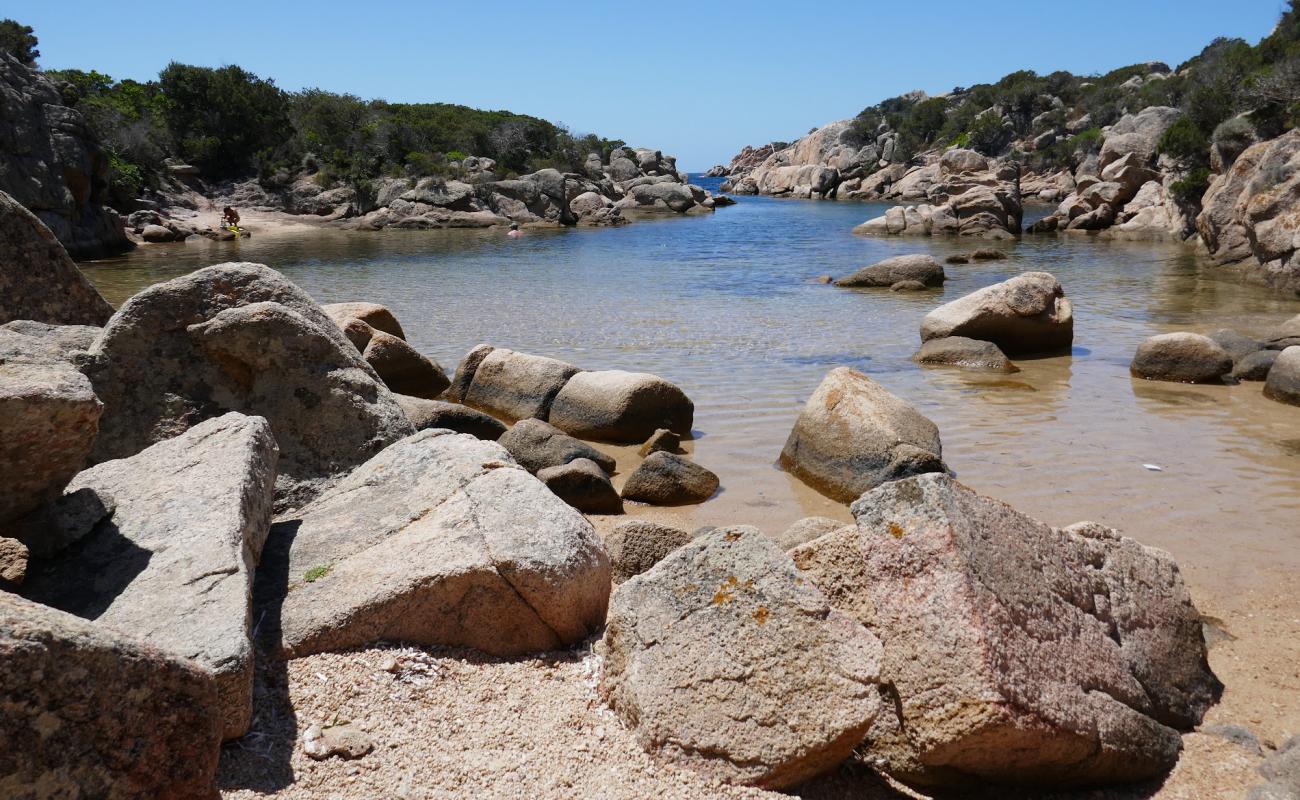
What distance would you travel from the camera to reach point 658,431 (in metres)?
9.38

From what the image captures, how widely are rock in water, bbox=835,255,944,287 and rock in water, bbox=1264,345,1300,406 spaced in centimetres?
1130

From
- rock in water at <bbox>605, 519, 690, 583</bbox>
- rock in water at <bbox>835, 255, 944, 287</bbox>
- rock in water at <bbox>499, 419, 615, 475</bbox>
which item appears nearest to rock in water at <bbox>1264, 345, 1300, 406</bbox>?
rock in water at <bbox>499, 419, 615, 475</bbox>

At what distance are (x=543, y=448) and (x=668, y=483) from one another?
1.30 meters

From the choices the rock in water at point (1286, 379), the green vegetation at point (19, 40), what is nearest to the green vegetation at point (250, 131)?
the green vegetation at point (19, 40)

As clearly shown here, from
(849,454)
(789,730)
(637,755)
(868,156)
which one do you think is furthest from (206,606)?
(868,156)

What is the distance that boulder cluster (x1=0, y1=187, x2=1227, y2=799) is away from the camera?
102 inches

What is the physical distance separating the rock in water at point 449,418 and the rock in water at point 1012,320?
7770mm

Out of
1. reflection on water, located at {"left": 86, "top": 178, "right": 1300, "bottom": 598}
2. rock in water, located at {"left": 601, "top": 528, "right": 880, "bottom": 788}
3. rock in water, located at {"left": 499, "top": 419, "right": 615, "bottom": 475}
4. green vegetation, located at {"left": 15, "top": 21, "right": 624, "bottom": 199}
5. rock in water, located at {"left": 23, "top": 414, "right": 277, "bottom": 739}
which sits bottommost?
reflection on water, located at {"left": 86, "top": 178, "right": 1300, "bottom": 598}

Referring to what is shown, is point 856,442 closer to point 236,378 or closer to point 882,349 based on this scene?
point 236,378

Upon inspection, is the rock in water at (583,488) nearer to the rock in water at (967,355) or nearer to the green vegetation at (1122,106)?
the rock in water at (967,355)

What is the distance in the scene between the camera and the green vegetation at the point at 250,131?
4459 cm

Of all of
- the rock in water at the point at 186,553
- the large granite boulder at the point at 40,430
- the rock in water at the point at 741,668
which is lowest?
the rock in water at the point at 741,668

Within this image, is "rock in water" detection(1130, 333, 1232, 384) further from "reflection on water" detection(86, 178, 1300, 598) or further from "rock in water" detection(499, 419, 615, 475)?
"rock in water" detection(499, 419, 615, 475)

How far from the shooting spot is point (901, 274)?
22797mm
